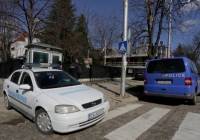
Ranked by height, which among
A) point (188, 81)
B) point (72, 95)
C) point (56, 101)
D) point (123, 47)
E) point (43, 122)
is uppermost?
point (123, 47)

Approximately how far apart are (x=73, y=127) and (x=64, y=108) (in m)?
0.48

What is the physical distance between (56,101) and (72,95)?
473 mm

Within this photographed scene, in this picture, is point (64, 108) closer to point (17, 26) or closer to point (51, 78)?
point (51, 78)

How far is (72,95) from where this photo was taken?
5.87 m

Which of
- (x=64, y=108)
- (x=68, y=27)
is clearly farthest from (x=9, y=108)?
(x=68, y=27)

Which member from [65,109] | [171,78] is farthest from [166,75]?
[65,109]

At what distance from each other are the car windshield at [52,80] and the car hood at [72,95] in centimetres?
34

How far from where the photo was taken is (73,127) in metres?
5.46

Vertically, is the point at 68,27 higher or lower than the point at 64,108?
higher

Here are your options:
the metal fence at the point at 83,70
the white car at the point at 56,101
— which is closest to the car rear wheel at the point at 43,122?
the white car at the point at 56,101

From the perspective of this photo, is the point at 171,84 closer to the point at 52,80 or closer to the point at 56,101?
the point at 52,80

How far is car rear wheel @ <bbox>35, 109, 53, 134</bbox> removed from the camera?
5723 millimetres

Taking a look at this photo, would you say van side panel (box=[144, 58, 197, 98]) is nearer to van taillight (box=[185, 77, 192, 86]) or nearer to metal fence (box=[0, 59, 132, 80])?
van taillight (box=[185, 77, 192, 86])

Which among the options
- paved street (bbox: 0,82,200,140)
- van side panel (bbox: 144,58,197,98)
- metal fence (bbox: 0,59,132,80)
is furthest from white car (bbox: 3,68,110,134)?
metal fence (bbox: 0,59,132,80)
